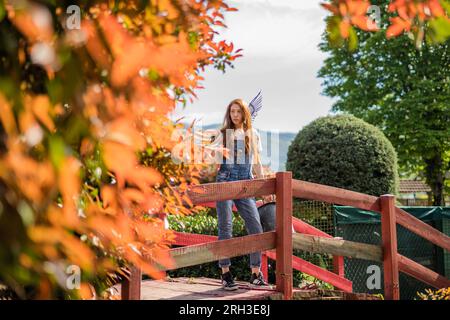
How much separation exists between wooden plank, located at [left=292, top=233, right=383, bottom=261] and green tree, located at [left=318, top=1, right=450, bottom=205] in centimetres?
1617

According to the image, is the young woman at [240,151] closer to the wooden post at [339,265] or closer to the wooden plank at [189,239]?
the wooden plank at [189,239]

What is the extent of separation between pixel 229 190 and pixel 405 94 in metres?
18.9

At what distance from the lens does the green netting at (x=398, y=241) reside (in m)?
7.69

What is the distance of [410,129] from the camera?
2092 centimetres

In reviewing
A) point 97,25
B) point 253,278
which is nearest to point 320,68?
point 253,278

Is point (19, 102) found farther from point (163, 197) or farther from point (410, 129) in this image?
point (410, 129)

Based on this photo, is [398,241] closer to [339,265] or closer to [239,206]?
[339,265]

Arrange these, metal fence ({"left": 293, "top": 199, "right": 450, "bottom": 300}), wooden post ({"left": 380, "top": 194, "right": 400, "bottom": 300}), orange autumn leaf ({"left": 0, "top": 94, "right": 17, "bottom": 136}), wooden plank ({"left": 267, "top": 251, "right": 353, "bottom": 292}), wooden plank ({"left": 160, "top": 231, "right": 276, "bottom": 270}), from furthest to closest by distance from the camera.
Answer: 1. metal fence ({"left": 293, "top": 199, "right": 450, "bottom": 300})
2. wooden plank ({"left": 267, "top": 251, "right": 353, "bottom": 292})
3. wooden post ({"left": 380, "top": 194, "right": 400, "bottom": 300})
4. wooden plank ({"left": 160, "top": 231, "right": 276, "bottom": 270})
5. orange autumn leaf ({"left": 0, "top": 94, "right": 17, "bottom": 136})

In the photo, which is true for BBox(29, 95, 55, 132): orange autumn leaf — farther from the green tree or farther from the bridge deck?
the green tree

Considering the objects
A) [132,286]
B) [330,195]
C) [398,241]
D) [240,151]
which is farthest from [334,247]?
[398,241]

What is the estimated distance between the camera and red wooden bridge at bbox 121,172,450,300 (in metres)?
3.97

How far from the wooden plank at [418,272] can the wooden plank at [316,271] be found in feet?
2.08

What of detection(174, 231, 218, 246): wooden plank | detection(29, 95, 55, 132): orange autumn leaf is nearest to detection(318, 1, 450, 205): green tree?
detection(174, 231, 218, 246): wooden plank
